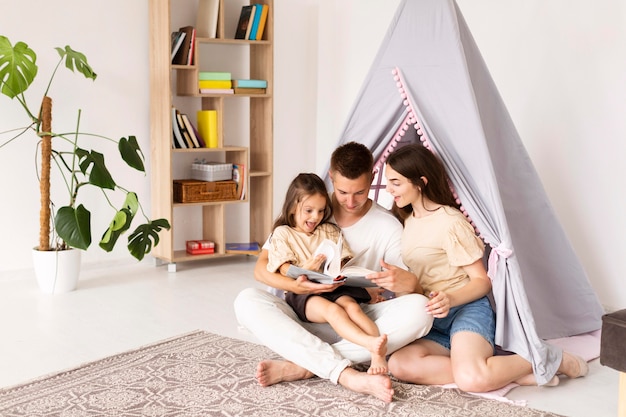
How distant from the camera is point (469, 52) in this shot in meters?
3.10

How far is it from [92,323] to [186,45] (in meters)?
1.82

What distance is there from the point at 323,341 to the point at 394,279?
0.35 meters

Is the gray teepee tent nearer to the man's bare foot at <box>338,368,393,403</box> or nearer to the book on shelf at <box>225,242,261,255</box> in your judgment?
the man's bare foot at <box>338,368,393,403</box>

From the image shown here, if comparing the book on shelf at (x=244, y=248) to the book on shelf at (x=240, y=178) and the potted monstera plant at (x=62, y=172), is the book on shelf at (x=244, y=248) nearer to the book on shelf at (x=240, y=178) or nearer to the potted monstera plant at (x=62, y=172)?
the book on shelf at (x=240, y=178)

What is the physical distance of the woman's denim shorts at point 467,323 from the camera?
9.08ft

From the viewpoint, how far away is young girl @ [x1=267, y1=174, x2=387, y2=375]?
268 centimetres

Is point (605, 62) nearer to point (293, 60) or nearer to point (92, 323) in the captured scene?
point (293, 60)

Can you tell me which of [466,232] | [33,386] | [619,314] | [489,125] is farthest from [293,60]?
[619,314]

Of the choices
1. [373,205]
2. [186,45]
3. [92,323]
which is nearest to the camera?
A: [373,205]

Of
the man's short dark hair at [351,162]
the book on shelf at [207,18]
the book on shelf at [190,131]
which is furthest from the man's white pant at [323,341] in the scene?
the book on shelf at [207,18]

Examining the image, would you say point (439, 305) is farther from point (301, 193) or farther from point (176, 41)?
point (176, 41)

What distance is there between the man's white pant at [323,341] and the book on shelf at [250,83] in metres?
2.28

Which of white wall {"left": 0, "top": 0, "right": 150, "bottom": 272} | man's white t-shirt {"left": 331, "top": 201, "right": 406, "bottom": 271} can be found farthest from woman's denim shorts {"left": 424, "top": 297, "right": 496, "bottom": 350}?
white wall {"left": 0, "top": 0, "right": 150, "bottom": 272}

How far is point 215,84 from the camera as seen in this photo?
469cm
